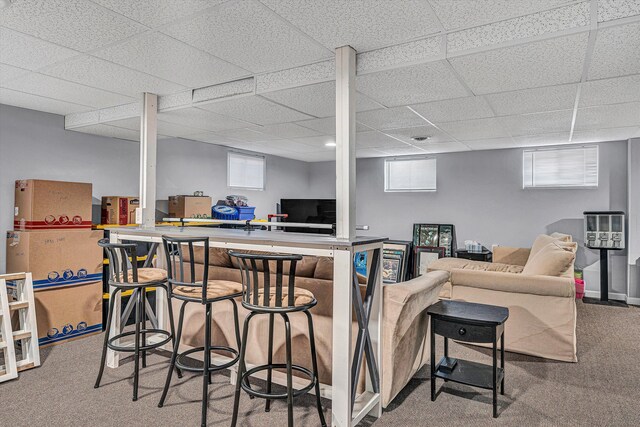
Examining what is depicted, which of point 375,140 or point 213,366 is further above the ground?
point 375,140

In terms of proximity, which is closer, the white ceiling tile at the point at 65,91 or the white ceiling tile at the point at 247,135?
the white ceiling tile at the point at 65,91

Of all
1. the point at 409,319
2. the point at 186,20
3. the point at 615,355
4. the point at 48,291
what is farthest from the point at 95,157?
the point at 615,355

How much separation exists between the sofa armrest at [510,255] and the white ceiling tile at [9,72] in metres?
5.92

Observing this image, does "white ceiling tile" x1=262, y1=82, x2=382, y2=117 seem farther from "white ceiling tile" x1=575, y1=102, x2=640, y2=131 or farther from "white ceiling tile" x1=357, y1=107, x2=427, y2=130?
"white ceiling tile" x1=575, y1=102, x2=640, y2=131

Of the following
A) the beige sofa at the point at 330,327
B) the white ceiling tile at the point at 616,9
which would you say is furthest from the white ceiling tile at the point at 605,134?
the white ceiling tile at the point at 616,9

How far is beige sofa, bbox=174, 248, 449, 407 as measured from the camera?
100 inches

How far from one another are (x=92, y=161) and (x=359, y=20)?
3.92m

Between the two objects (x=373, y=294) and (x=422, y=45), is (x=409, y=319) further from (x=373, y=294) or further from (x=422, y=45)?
(x=422, y=45)

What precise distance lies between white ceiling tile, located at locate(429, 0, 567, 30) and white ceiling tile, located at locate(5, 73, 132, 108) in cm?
298

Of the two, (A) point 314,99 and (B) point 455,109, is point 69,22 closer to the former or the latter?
(A) point 314,99

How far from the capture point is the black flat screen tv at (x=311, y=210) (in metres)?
6.76

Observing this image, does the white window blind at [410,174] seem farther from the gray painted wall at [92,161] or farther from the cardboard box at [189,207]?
the cardboard box at [189,207]

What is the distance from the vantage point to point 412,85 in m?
2.98

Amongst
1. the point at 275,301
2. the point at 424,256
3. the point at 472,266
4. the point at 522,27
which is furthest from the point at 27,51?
the point at 424,256
